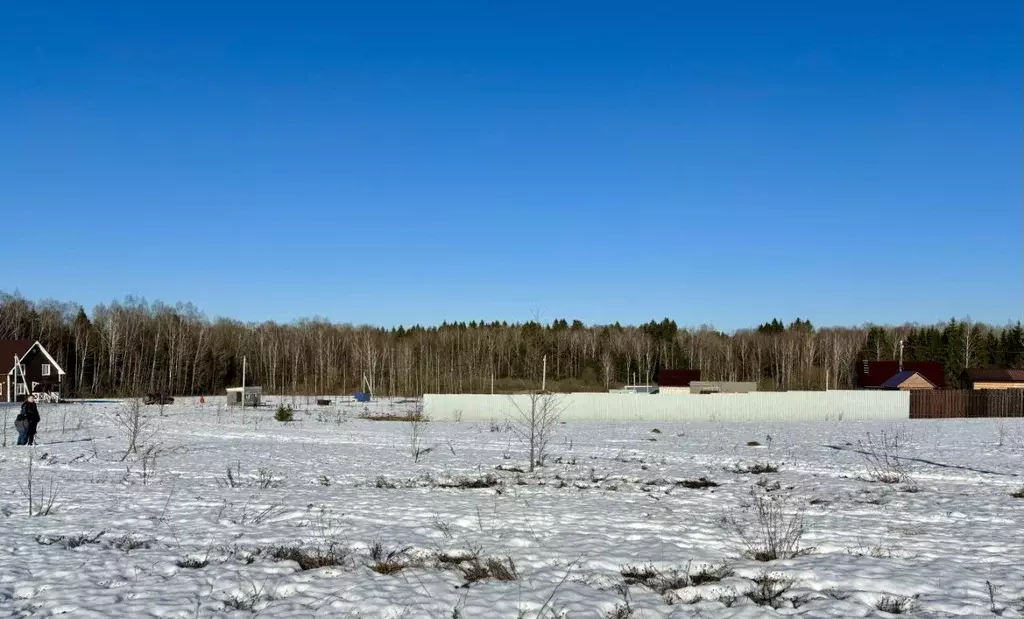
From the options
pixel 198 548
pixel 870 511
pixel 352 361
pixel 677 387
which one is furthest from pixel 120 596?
pixel 352 361

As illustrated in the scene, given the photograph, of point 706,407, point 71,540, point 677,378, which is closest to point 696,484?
point 71,540

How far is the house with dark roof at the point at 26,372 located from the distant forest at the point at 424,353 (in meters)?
12.4

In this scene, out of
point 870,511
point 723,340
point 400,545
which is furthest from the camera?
point 723,340

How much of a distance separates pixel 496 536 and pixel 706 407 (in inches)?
1132

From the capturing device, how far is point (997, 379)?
57.8 m

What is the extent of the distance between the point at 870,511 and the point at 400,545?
271 inches

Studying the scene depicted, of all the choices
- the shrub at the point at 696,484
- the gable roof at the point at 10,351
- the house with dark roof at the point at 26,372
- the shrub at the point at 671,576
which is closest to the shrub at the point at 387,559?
the shrub at the point at 671,576

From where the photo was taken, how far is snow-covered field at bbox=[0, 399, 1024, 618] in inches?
237

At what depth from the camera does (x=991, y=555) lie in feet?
25.2

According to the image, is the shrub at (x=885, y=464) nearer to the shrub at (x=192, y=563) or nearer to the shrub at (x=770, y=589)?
the shrub at (x=770, y=589)

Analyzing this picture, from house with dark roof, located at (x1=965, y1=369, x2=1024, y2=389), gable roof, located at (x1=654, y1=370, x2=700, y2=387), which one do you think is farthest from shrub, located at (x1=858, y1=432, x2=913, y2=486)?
house with dark roof, located at (x1=965, y1=369, x2=1024, y2=389)

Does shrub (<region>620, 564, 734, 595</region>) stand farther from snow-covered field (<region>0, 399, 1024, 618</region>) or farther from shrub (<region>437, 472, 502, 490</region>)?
shrub (<region>437, 472, 502, 490</region>)

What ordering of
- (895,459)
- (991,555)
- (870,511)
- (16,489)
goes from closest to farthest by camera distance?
(991,555), (870,511), (16,489), (895,459)

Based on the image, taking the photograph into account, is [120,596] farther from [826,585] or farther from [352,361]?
[352,361]
